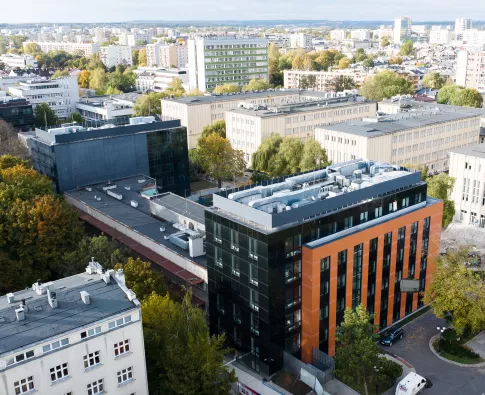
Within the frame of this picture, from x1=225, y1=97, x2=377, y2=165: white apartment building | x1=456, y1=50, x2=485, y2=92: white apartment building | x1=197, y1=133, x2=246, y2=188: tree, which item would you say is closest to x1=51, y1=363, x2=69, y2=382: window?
x1=197, y1=133, x2=246, y2=188: tree

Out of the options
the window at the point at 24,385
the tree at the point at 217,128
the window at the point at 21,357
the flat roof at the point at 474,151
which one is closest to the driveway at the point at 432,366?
the window at the point at 24,385

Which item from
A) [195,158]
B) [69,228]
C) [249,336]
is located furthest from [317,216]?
[195,158]

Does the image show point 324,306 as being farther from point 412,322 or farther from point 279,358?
point 412,322

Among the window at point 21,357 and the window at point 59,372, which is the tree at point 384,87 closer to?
the window at point 59,372

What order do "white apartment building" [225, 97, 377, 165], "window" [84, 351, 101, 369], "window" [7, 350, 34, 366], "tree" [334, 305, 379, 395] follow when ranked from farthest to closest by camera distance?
"white apartment building" [225, 97, 377, 165] < "tree" [334, 305, 379, 395] < "window" [84, 351, 101, 369] < "window" [7, 350, 34, 366]

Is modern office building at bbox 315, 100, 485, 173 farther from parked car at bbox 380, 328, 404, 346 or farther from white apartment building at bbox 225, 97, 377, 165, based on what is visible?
parked car at bbox 380, 328, 404, 346

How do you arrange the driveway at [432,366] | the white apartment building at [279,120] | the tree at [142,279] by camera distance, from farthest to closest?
the white apartment building at [279,120], the tree at [142,279], the driveway at [432,366]
